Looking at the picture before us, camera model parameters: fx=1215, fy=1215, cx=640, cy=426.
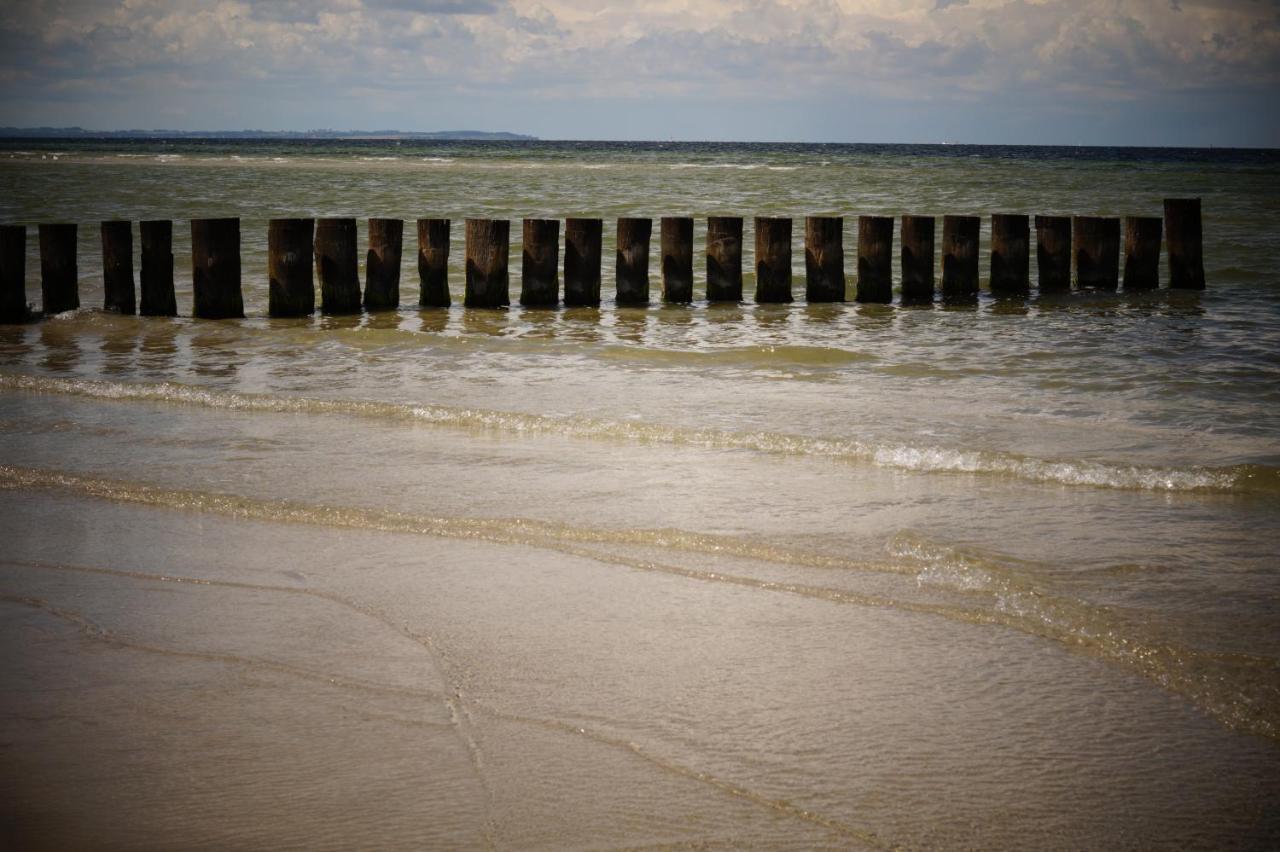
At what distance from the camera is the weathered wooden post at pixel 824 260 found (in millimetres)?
14219

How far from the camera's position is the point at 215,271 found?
1309 centimetres

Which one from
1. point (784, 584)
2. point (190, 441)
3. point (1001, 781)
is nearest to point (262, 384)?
point (190, 441)

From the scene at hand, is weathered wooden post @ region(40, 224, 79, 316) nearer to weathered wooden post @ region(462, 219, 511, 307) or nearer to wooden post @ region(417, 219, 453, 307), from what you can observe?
wooden post @ region(417, 219, 453, 307)

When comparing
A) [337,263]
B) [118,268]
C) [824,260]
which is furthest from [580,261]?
[118,268]

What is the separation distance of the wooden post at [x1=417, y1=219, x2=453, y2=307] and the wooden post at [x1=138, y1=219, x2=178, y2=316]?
2679mm

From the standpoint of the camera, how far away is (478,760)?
132 inches

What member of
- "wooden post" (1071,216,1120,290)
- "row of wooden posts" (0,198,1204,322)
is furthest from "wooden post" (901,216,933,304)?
"wooden post" (1071,216,1120,290)

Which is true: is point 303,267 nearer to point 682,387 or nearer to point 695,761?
point 682,387

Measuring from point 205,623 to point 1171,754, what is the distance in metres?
3.20

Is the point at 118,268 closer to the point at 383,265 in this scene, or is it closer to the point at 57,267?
the point at 57,267

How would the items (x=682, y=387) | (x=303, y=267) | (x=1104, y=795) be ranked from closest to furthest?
(x=1104, y=795) < (x=682, y=387) < (x=303, y=267)

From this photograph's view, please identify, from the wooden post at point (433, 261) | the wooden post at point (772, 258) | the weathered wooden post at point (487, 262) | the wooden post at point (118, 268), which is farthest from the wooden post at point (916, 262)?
the wooden post at point (118, 268)

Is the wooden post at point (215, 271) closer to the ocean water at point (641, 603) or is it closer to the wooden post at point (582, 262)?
the ocean water at point (641, 603)

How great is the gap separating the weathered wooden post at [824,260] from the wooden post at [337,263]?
5210 millimetres
